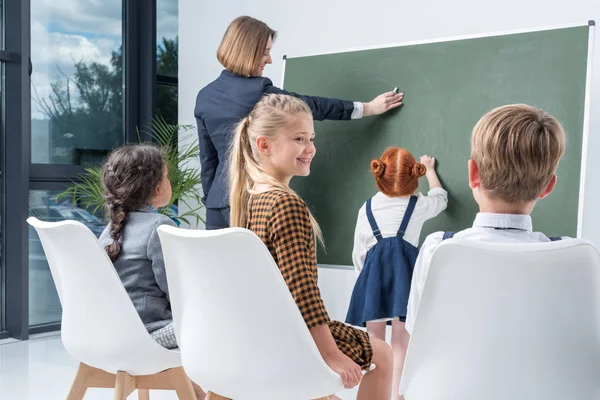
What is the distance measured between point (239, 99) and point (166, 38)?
2.33m

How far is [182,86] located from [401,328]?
2698mm

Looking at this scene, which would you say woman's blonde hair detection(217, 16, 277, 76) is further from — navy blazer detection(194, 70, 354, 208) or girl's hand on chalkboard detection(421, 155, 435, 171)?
girl's hand on chalkboard detection(421, 155, 435, 171)

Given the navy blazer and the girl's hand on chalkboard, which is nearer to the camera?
the girl's hand on chalkboard

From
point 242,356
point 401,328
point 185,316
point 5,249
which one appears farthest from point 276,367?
point 5,249

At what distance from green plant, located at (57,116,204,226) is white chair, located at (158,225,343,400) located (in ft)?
9.55

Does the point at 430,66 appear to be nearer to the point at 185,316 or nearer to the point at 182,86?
the point at 185,316

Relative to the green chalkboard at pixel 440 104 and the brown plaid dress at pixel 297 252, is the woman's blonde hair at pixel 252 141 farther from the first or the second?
the green chalkboard at pixel 440 104

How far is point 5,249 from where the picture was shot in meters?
4.73

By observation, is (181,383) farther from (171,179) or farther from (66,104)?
(66,104)

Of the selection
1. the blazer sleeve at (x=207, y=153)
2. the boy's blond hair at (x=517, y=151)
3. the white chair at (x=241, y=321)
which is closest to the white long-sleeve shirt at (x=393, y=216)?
the blazer sleeve at (x=207, y=153)

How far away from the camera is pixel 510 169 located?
5.08 ft

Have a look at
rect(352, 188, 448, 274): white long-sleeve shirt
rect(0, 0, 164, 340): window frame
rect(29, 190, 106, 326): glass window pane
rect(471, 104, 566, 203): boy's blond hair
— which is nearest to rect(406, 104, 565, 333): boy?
rect(471, 104, 566, 203): boy's blond hair

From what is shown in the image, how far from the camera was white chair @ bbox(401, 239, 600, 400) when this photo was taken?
130 centimetres

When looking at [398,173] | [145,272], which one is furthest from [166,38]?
[145,272]
